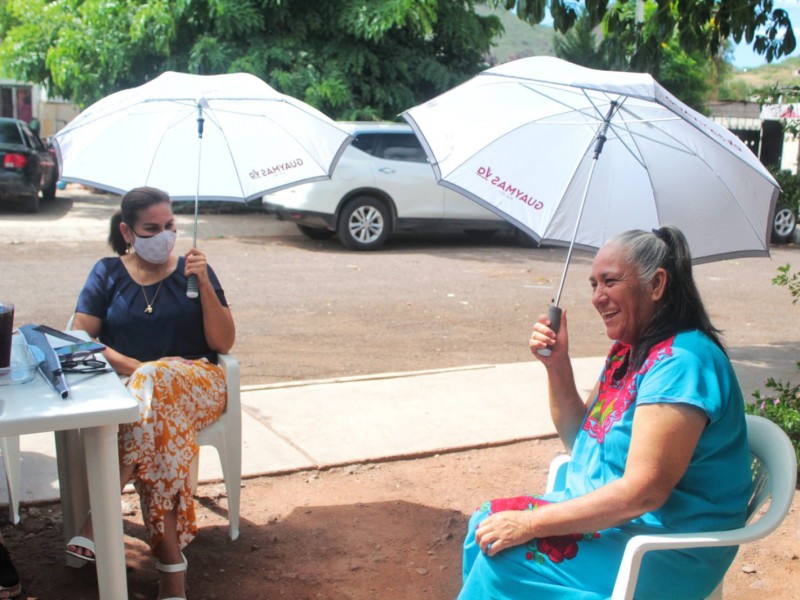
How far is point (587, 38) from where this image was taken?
2867cm

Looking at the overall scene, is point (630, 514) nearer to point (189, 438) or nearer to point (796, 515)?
point (189, 438)

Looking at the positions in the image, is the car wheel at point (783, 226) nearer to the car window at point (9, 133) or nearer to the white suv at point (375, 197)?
the white suv at point (375, 197)

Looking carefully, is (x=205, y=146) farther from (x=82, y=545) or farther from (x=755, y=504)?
(x=755, y=504)

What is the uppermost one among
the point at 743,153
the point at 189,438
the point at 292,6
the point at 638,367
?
the point at 292,6

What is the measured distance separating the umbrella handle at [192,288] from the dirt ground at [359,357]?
3.38 ft

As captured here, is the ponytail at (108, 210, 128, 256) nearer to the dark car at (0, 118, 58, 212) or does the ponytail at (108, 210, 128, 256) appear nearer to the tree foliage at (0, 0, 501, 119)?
the dark car at (0, 118, 58, 212)

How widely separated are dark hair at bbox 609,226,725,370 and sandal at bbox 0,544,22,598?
2.29 meters

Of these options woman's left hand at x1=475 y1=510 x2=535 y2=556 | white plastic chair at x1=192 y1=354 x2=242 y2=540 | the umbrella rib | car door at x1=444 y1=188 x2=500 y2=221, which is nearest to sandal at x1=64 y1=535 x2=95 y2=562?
white plastic chair at x1=192 y1=354 x2=242 y2=540

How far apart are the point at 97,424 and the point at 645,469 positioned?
61.1 inches

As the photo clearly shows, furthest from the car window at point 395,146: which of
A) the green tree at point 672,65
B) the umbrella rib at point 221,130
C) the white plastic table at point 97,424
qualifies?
the green tree at point 672,65

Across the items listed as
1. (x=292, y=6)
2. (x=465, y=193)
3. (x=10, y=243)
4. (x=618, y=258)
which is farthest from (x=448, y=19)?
(x=618, y=258)

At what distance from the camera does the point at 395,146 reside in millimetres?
13195

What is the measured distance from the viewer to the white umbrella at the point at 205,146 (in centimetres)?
464

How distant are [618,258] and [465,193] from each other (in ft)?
4.13
